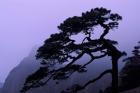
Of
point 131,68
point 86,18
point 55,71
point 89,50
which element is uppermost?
point 131,68

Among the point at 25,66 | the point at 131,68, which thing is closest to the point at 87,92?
the point at 131,68

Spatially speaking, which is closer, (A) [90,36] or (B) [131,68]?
(A) [90,36]

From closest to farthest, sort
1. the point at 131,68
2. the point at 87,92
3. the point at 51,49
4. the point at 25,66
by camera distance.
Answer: the point at 51,49 < the point at 131,68 < the point at 87,92 < the point at 25,66

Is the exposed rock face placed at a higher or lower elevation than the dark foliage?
higher

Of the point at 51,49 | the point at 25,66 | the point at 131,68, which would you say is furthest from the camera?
the point at 25,66

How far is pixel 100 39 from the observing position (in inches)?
775

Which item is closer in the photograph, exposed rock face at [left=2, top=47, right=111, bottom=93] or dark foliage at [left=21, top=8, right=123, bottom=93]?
dark foliage at [left=21, top=8, right=123, bottom=93]

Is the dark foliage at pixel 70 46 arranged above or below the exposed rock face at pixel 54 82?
below

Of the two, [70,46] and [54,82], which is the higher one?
[54,82]

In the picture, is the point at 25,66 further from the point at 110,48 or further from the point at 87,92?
the point at 110,48

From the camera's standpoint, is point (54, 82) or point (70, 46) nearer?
point (70, 46)

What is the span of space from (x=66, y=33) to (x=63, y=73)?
2253mm

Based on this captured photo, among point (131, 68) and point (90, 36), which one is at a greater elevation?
point (131, 68)

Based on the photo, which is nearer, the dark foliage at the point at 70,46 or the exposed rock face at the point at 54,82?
the dark foliage at the point at 70,46
